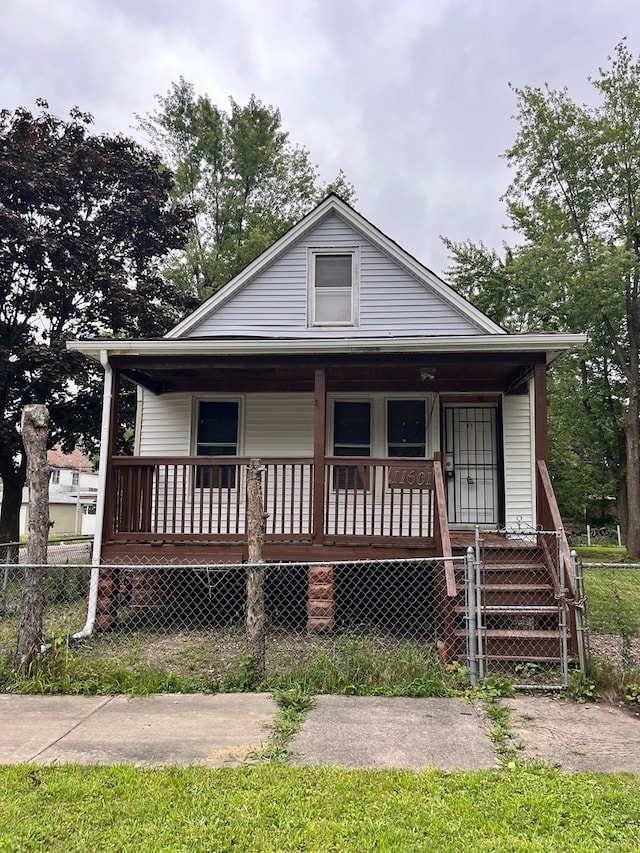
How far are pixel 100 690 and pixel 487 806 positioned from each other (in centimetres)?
335

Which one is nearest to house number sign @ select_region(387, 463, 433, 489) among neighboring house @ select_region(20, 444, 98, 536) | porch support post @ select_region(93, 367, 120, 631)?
porch support post @ select_region(93, 367, 120, 631)

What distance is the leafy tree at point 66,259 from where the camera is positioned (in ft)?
42.7

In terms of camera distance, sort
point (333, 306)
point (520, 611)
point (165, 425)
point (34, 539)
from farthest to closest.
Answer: point (333, 306) < point (165, 425) < point (520, 611) < point (34, 539)

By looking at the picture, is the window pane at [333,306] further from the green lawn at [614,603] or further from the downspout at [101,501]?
the green lawn at [614,603]

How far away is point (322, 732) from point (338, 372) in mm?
5022

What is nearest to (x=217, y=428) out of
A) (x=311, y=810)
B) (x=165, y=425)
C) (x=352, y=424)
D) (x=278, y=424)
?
(x=165, y=425)

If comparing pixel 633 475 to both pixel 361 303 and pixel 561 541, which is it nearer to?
pixel 361 303

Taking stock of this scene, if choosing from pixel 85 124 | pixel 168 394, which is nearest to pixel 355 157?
pixel 85 124

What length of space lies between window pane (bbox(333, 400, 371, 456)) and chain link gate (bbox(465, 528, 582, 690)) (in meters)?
3.03

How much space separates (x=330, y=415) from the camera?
9.28m

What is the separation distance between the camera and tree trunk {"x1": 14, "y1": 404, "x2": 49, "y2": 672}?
16.6 ft

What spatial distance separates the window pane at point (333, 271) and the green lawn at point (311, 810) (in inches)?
322

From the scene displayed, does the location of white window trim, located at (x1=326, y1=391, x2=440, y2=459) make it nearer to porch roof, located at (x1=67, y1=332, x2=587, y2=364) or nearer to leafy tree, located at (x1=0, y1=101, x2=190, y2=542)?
porch roof, located at (x1=67, y1=332, x2=587, y2=364)

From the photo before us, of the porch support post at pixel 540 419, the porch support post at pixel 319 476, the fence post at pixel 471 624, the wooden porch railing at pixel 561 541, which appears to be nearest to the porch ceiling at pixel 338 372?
the porch support post at pixel 540 419
